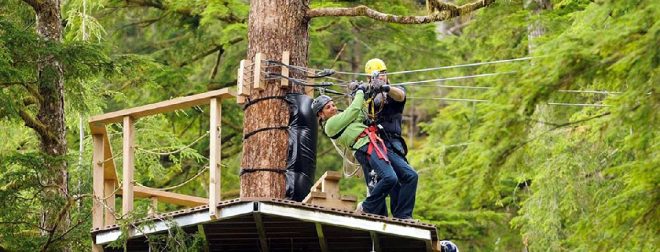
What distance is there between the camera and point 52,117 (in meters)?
20.3

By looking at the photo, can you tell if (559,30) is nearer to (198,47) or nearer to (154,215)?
(198,47)

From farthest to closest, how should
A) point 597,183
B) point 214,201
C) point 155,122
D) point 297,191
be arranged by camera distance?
point 155,122
point 597,183
point 297,191
point 214,201

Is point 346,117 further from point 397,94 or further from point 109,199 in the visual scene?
point 109,199

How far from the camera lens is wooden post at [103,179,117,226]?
60.0 feet

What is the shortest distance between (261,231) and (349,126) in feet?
4.35

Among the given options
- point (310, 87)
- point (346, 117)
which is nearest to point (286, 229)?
point (346, 117)

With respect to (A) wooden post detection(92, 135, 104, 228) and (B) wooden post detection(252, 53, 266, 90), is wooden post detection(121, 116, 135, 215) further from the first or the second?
(B) wooden post detection(252, 53, 266, 90)

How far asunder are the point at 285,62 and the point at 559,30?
7.94 m

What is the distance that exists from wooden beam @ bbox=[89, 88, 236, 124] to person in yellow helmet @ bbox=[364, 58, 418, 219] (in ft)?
4.63

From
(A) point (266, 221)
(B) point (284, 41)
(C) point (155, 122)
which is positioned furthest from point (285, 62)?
Result: (C) point (155, 122)

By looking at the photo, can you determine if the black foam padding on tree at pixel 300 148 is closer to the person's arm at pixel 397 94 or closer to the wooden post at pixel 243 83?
the wooden post at pixel 243 83

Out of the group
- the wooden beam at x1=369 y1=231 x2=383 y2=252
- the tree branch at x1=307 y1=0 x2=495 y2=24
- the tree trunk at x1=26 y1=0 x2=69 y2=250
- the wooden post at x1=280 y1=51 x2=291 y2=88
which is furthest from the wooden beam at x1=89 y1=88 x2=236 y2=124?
the tree branch at x1=307 y1=0 x2=495 y2=24

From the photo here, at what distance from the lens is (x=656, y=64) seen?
15227 mm

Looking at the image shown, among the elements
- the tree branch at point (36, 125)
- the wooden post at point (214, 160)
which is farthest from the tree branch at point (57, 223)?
the wooden post at point (214, 160)
